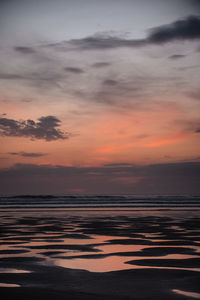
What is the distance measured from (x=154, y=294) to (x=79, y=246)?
578cm

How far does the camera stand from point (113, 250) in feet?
35.2

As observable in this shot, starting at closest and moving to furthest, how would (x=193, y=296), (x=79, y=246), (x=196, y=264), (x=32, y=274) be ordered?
(x=193, y=296) → (x=32, y=274) → (x=196, y=264) → (x=79, y=246)

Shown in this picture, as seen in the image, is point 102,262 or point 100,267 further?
point 102,262

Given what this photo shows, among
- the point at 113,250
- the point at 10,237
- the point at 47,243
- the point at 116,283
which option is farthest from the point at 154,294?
the point at 10,237

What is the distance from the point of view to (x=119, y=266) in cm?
841

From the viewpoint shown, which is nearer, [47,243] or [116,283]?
[116,283]

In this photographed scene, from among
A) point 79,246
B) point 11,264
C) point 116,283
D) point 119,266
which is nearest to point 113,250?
point 79,246

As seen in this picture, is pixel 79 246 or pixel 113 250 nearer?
pixel 113 250

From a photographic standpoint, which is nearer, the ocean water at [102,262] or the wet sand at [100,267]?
the wet sand at [100,267]

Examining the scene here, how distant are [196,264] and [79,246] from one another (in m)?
4.10

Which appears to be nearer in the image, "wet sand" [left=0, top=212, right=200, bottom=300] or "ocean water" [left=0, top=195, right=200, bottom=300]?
"wet sand" [left=0, top=212, right=200, bottom=300]

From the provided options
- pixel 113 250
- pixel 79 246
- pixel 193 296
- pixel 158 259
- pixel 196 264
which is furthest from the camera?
pixel 79 246

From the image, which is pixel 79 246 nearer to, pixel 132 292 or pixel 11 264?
pixel 11 264

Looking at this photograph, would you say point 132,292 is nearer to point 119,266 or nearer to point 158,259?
point 119,266
